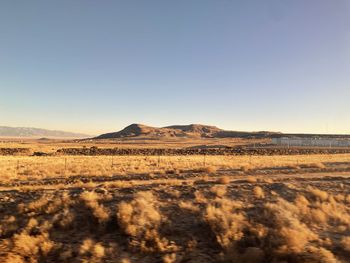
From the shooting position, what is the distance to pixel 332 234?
12.9 m

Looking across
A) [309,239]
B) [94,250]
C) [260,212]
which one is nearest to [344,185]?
[260,212]

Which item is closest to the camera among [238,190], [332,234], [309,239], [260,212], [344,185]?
[309,239]

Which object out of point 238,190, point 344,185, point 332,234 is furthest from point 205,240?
point 344,185

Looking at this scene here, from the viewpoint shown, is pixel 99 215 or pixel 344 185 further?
pixel 344 185

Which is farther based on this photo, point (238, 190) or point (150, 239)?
point (238, 190)

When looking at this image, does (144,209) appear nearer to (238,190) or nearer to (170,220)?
(170,220)

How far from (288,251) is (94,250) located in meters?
5.42

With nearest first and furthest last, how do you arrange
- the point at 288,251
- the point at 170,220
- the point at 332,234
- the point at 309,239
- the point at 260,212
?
the point at 288,251
the point at 309,239
the point at 332,234
the point at 170,220
the point at 260,212

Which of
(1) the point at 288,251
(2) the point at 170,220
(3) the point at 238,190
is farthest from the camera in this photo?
(3) the point at 238,190

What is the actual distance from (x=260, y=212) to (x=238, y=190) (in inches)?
220

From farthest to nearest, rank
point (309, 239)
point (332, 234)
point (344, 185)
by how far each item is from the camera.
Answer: point (344, 185)
point (332, 234)
point (309, 239)

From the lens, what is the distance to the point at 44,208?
15.2m

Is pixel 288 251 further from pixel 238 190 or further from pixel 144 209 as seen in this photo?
pixel 238 190

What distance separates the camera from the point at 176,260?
35.6ft
